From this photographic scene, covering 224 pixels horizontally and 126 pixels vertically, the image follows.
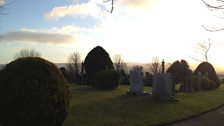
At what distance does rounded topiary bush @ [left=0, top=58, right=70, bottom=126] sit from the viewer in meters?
11.0

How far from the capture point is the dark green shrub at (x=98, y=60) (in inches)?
1339

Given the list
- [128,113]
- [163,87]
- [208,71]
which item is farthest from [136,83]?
[208,71]

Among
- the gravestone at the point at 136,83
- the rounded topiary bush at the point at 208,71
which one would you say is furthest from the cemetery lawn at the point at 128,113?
the rounded topiary bush at the point at 208,71

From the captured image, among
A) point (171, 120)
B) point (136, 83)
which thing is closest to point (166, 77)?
point (136, 83)

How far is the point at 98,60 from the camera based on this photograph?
3406 cm

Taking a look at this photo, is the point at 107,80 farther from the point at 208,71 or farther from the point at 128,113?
the point at 208,71

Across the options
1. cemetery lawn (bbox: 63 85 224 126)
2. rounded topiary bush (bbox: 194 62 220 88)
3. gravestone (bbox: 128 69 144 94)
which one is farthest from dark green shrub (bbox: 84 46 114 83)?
rounded topiary bush (bbox: 194 62 220 88)

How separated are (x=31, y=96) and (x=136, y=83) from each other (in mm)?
15491

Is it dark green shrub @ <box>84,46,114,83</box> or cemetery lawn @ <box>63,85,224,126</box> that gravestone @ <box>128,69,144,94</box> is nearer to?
cemetery lawn @ <box>63,85,224,126</box>

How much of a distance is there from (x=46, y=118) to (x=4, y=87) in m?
1.46

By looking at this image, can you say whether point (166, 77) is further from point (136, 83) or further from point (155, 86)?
point (136, 83)

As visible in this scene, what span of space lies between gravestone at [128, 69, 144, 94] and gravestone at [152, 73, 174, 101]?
58.3 inches

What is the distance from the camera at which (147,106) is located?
19375 millimetres

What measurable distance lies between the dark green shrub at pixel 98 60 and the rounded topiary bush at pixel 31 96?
22016 mm
